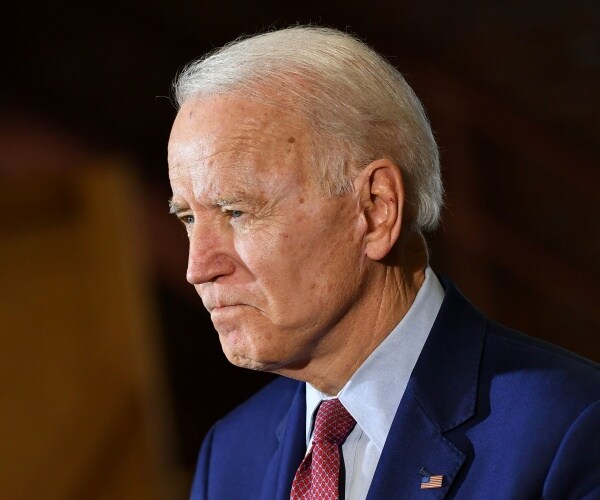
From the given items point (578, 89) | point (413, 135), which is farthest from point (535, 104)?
point (413, 135)

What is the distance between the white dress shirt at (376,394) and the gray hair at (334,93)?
0.22 m

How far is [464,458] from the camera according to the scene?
1.56m

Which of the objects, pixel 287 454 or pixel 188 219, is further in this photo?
pixel 287 454

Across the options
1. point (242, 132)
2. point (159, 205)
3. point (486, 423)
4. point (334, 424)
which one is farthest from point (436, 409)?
point (159, 205)

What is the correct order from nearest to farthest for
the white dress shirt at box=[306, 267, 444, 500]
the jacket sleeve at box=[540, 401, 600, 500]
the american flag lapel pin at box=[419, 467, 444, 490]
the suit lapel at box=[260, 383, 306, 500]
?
the jacket sleeve at box=[540, 401, 600, 500], the american flag lapel pin at box=[419, 467, 444, 490], the white dress shirt at box=[306, 267, 444, 500], the suit lapel at box=[260, 383, 306, 500]

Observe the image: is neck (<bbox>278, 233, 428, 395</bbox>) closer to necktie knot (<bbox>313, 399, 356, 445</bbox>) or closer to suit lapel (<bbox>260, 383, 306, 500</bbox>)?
necktie knot (<bbox>313, 399, 356, 445</bbox>)

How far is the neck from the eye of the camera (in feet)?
5.51

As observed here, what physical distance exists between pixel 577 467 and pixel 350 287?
0.45m

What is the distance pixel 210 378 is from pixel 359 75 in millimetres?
2387

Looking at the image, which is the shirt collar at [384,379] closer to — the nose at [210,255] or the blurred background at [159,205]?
the nose at [210,255]

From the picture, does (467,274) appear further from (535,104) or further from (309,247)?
(309,247)

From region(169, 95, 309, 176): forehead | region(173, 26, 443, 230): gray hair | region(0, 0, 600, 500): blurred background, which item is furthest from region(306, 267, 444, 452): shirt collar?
region(0, 0, 600, 500): blurred background

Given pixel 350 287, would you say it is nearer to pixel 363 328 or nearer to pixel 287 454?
pixel 363 328

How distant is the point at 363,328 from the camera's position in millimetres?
1690
